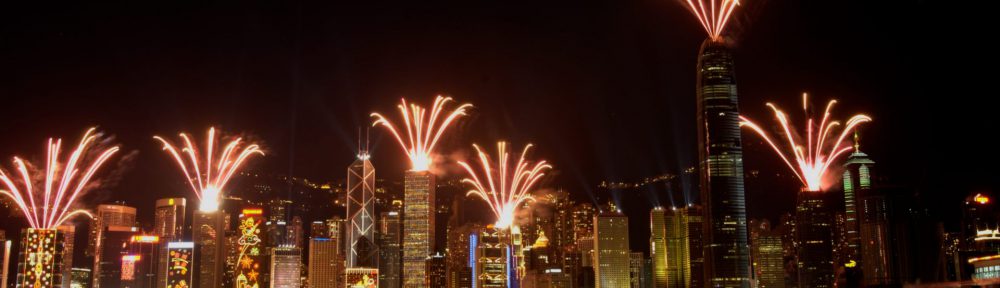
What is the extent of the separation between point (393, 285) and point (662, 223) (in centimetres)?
5223

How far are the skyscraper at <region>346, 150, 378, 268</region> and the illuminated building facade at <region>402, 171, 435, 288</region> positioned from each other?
6903 mm

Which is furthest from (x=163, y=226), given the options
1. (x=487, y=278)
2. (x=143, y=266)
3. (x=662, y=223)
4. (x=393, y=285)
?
(x=662, y=223)

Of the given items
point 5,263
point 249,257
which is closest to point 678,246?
point 249,257

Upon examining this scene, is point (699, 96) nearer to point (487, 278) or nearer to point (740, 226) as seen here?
point (740, 226)

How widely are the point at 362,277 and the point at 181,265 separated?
2683 cm

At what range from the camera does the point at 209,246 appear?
554 feet

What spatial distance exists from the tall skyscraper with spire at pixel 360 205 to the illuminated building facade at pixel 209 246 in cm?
2161

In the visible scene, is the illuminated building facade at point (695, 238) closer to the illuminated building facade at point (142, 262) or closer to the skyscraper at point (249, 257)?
the skyscraper at point (249, 257)

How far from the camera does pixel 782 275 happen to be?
177875 millimetres

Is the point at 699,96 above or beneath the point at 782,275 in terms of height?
above

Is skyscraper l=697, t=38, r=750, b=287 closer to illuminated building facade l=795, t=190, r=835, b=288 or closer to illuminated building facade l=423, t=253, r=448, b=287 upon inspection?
illuminated building facade l=795, t=190, r=835, b=288

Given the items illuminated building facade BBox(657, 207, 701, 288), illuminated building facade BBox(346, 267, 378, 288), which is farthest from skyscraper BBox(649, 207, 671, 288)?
illuminated building facade BBox(346, 267, 378, 288)

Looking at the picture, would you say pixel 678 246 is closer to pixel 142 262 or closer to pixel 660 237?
pixel 660 237

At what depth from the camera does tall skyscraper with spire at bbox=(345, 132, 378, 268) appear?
175 meters
